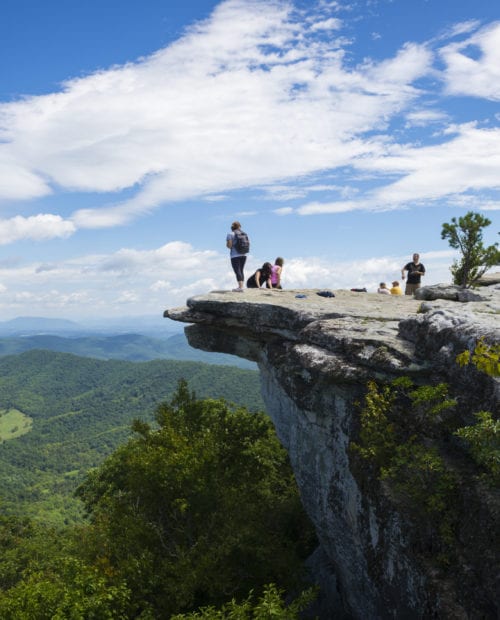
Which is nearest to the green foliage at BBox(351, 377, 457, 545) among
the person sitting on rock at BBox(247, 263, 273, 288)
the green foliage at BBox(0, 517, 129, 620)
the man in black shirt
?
the green foliage at BBox(0, 517, 129, 620)

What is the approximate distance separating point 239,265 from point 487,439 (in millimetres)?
14850

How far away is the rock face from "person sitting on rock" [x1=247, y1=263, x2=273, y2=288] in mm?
2226

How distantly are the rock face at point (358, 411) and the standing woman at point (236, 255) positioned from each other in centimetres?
100

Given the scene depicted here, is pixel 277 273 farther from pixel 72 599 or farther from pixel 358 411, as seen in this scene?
pixel 72 599

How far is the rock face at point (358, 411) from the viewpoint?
9.54m

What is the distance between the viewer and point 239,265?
21.8 m

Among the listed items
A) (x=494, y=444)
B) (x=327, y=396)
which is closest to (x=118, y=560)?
(x=327, y=396)

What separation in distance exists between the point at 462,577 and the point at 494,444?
298 cm

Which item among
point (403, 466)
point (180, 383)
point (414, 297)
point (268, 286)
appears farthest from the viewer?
point (180, 383)

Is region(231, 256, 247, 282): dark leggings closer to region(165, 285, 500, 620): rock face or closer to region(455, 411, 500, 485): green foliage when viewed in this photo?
region(165, 285, 500, 620): rock face

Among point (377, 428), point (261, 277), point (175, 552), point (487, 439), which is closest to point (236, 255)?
point (261, 277)

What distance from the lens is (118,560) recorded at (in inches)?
640

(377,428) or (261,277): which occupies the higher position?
(261,277)

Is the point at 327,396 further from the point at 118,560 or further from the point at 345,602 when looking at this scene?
the point at 118,560
